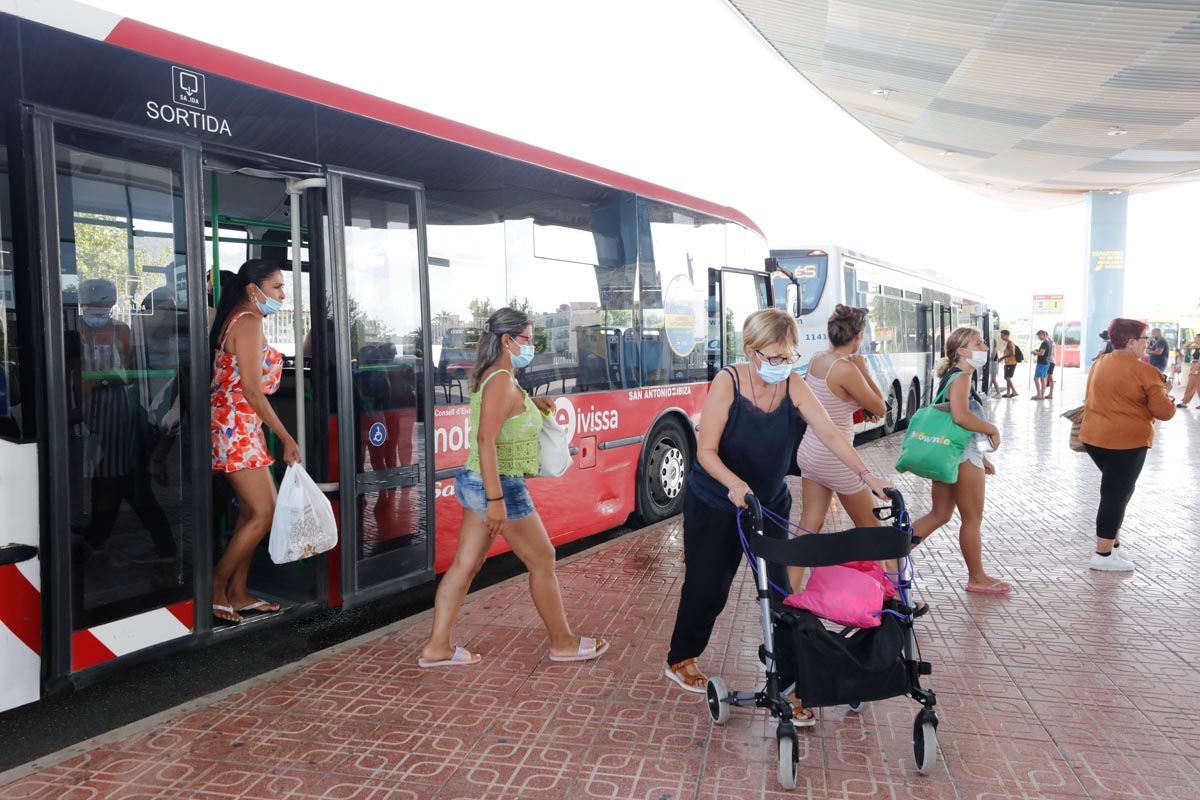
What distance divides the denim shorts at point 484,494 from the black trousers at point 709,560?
0.89 m

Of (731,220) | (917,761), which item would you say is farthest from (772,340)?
(731,220)

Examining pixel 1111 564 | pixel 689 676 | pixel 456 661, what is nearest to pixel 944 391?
pixel 1111 564

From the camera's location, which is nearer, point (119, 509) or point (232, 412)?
point (119, 509)

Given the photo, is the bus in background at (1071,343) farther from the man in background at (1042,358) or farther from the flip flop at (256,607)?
the flip flop at (256,607)

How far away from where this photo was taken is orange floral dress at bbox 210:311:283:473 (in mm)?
4641

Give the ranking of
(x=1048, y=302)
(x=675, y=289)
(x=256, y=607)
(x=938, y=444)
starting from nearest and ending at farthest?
1. (x=256, y=607)
2. (x=938, y=444)
3. (x=675, y=289)
4. (x=1048, y=302)

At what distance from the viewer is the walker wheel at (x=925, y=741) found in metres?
3.43

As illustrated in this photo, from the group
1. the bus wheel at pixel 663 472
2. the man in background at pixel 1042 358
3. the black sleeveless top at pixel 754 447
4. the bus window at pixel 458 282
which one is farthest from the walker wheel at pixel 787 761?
the man in background at pixel 1042 358

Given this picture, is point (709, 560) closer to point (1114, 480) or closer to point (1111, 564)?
point (1114, 480)

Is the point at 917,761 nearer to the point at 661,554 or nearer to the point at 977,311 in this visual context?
the point at 661,554

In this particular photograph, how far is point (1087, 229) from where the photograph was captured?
3853 cm

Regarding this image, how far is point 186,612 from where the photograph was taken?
4.22 metres

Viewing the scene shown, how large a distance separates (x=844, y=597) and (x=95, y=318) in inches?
129

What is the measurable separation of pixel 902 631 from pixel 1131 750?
1190 mm
